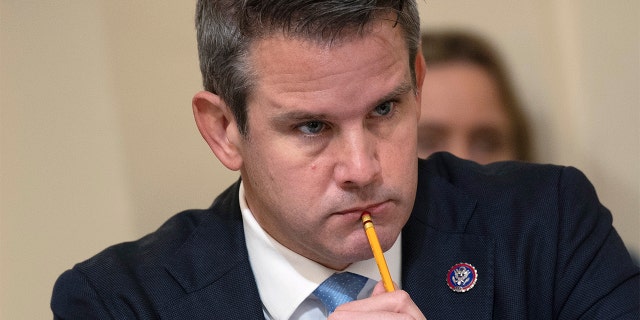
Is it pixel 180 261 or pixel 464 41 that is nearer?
pixel 180 261

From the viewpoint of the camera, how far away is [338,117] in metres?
1.96

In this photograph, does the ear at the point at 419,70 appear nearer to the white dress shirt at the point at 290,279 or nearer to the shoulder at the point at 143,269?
the white dress shirt at the point at 290,279

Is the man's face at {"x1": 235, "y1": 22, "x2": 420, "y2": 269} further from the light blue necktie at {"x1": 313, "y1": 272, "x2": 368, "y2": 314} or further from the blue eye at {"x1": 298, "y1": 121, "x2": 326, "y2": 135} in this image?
the light blue necktie at {"x1": 313, "y1": 272, "x2": 368, "y2": 314}

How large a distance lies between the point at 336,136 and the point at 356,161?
3.0 inches

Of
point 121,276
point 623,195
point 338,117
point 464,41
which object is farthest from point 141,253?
point 623,195

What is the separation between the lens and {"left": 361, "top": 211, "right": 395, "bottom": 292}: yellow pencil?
1976 mm

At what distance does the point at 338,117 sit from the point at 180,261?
0.58 meters

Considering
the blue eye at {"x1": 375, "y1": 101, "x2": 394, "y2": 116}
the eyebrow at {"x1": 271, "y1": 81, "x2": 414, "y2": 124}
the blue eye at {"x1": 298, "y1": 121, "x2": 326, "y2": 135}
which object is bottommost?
the blue eye at {"x1": 298, "y1": 121, "x2": 326, "y2": 135}

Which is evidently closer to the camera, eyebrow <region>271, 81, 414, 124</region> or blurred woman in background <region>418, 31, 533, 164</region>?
eyebrow <region>271, 81, 414, 124</region>

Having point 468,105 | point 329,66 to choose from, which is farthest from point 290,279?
point 468,105

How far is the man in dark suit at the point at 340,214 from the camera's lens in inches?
77.3

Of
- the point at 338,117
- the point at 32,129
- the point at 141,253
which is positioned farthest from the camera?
the point at 32,129

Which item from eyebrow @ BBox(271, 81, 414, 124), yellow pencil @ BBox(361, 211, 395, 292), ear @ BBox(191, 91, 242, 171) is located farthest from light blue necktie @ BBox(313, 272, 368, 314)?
eyebrow @ BBox(271, 81, 414, 124)

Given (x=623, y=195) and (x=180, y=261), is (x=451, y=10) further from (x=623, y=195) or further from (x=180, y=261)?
(x=180, y=261)
